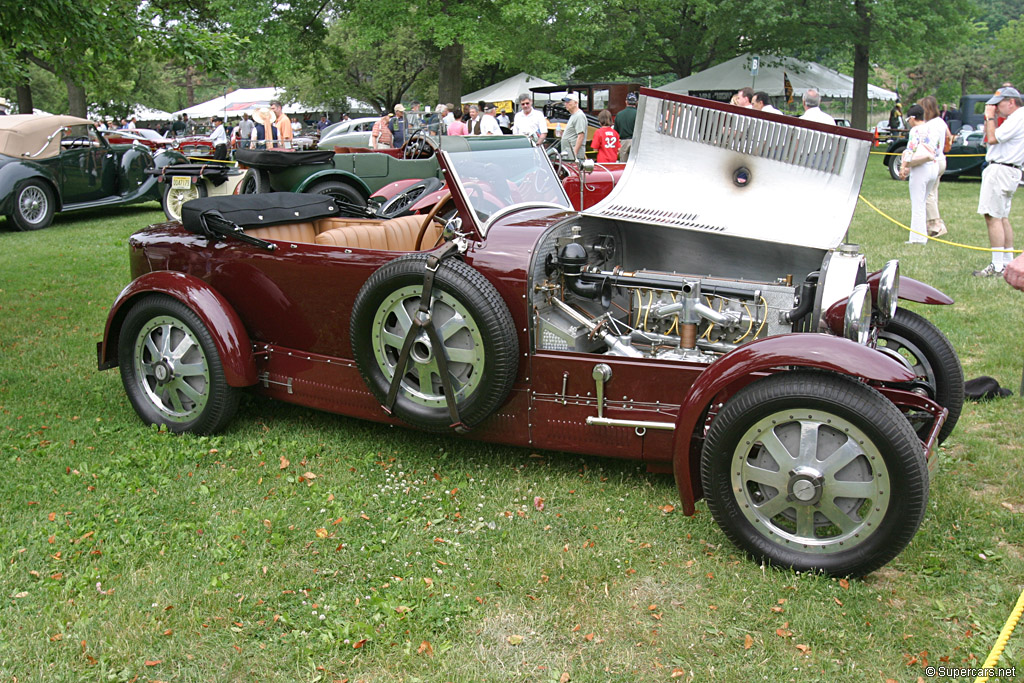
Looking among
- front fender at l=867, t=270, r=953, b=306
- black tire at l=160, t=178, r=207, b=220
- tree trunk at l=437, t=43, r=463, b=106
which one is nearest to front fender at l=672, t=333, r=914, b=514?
front fender at l=867, t=270, r=953, b=306

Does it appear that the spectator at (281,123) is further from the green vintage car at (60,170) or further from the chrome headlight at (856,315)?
the chrome headlight at (856,315)

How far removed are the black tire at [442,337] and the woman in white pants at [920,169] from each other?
8.71 meters

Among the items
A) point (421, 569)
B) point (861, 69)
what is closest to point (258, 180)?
point (421, 569)

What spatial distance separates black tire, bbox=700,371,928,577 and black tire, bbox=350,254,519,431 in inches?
43.2

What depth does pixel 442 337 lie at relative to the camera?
4062 millimetres

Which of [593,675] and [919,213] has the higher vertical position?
[919,213]

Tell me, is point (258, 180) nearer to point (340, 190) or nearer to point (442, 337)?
point (340, 190)

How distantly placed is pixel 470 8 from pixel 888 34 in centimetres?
1485

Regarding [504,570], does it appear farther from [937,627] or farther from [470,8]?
[470,8]

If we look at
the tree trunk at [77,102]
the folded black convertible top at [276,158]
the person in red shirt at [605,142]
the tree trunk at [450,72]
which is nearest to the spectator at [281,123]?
the folded black convertible top at [276,158]

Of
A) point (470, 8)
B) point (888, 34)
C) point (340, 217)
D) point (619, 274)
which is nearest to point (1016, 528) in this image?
point (619, 274)

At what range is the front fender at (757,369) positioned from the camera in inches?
124

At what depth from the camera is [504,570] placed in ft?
11.4

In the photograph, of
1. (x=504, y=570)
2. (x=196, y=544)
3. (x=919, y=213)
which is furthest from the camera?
(x=919, y=213)
